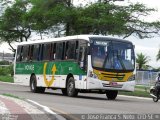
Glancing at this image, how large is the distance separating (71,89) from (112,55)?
9.13 feet

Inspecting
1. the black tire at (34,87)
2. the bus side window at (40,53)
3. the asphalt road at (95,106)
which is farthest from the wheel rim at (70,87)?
the black tire at (34,87)

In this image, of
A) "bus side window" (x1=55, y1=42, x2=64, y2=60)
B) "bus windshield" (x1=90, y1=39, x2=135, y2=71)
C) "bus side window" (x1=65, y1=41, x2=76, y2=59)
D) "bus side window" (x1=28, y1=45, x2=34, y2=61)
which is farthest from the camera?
"bus side window" (x1=28, y1=45, x2=34, y2=61)

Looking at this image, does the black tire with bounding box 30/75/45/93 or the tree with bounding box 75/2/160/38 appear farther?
the tree with bounding box 75/2/160/38

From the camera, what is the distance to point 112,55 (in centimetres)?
2692

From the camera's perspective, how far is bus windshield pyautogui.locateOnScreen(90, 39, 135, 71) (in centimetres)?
2662

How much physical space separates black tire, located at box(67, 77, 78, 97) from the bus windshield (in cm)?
184

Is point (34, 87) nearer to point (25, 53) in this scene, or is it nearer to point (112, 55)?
point (25, 53)

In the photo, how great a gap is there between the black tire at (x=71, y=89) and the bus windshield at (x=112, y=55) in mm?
1839

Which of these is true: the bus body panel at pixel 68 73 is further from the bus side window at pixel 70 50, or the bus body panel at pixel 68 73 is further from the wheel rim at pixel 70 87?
the wheel rim at pixel 70 87

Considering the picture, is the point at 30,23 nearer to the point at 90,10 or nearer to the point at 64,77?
the point at 90,10

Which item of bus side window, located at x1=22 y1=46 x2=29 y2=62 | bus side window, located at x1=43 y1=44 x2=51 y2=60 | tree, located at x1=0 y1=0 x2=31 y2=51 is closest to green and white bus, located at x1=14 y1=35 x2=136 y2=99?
bus side window, located at x1=43 y1=44 x2=51 y2=60

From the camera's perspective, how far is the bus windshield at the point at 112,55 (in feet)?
87.4

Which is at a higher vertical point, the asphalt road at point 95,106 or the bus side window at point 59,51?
the bus side window at point 59,51

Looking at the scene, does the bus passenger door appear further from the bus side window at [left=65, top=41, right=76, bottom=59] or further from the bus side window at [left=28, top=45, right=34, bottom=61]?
the bus side window at [left=28, top=45, right=34, bottom=61]
